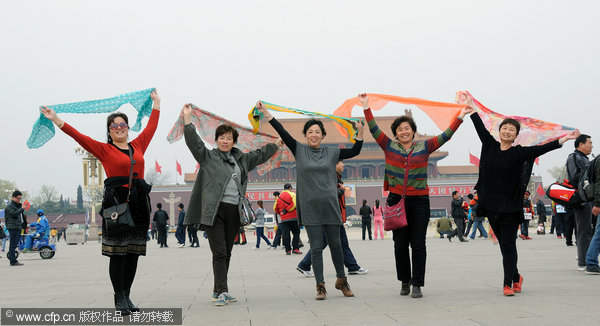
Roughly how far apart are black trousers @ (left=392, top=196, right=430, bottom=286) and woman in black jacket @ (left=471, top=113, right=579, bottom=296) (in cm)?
55

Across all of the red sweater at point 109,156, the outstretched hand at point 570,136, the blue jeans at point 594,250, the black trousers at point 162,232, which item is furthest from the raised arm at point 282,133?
the black trousers at point 162,232

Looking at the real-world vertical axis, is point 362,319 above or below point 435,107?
below

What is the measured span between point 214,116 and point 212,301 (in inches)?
71.6

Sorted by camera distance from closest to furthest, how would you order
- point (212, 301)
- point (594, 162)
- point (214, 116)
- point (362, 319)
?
point (362, 319) < point (212, 301) < point (214, 116) < point (594, 162)

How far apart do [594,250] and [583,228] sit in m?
0.56

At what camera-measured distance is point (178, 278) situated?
7965 millimetres

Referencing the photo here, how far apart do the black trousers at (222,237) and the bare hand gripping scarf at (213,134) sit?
0.67m

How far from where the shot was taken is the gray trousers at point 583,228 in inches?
285

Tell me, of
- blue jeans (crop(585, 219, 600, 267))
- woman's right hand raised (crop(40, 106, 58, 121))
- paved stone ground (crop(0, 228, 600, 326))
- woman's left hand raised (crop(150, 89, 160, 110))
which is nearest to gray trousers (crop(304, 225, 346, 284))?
paved stone ground (crop(0, 228, 600, 326))

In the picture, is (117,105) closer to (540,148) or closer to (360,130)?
(360,130)

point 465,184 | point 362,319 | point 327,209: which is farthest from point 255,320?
point 465,184

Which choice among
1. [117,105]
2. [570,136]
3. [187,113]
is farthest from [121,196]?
[570,136]

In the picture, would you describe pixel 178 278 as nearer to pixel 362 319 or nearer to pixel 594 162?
pixel 362 319

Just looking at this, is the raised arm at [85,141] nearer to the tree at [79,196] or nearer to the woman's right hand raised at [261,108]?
the woman's right hand raised at [261,108]
